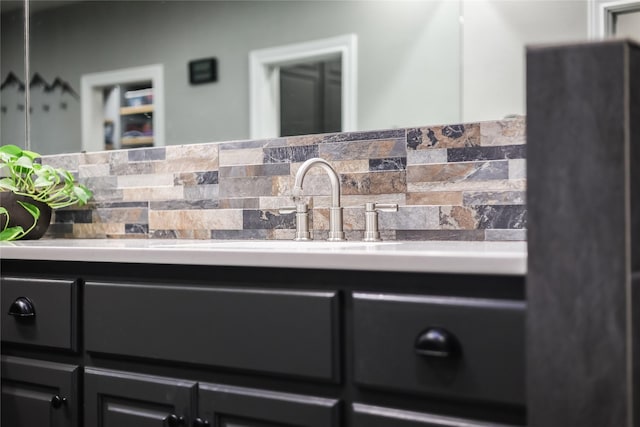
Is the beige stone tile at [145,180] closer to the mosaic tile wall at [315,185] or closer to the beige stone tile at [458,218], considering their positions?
the mosaic tile wall at [315,185]

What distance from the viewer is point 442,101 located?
60.8 inches

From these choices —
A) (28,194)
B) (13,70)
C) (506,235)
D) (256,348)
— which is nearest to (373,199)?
(506,235)

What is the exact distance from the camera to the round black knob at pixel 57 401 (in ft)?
4.49

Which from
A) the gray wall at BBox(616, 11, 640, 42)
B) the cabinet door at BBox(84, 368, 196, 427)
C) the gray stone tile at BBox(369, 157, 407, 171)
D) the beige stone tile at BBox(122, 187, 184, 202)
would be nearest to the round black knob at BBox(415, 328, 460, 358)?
the cabinet door at BBox(84, 368, 196, 427)

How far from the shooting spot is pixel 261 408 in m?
1.13

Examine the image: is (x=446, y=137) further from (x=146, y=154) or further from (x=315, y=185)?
(x=146, y=154)

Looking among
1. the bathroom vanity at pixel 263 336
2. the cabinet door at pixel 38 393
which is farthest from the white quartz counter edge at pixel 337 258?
the cabinet door at pixel 38 393

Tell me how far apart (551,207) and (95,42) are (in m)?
1.63

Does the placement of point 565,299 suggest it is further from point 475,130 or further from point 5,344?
point 5,344

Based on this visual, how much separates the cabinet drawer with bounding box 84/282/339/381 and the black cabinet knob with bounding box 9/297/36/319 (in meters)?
0.16

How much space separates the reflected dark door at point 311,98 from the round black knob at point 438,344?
2.57 ft

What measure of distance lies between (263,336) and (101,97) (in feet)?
4.05

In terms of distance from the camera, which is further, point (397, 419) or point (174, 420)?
point (174, 420)

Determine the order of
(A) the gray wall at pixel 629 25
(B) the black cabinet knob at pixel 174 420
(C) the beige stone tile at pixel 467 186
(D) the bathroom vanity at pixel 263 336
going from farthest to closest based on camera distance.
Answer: (C) the beige stone tile at pixel 467 186, (A) the gray wall at pixel 629 25, (B) the black cabinet knob at pixel 174 420, (D) the bathroom vanity at pixel 263 336
